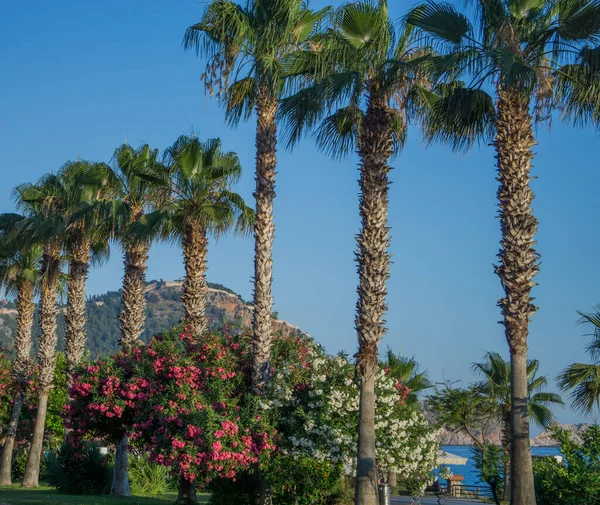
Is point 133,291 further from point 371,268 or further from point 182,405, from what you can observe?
point 371,268

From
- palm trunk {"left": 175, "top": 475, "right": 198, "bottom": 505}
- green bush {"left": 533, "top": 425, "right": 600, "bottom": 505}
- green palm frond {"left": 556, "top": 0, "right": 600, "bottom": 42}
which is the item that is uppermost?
green palm frond {"left": 556, "top": 0, "right": 600, "bottom": 42}

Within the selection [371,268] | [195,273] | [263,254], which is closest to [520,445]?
[371,268]

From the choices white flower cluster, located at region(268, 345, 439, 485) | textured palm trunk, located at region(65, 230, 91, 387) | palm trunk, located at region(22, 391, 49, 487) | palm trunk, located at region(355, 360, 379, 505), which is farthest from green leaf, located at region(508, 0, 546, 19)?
palm trunk, located at region(22, 391, 49, 487)

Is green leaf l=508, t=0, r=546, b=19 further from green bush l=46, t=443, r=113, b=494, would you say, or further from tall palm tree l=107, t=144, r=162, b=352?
green bush l=46, t=443, r=113, b=494

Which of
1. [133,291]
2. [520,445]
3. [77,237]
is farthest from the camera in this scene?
[77,237]

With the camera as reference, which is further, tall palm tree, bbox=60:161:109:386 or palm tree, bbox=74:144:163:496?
tall palm tree, bbox=60:161:109:386

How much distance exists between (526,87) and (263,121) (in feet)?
24.0

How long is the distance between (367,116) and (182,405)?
8688mm

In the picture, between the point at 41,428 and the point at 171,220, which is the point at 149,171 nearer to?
the point at 171,220

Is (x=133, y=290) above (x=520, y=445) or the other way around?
above

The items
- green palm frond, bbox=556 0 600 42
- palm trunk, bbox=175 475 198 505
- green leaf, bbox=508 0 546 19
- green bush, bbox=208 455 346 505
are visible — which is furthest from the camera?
palm trunk, bbox=175 475 198 505

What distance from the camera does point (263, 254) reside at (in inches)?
811

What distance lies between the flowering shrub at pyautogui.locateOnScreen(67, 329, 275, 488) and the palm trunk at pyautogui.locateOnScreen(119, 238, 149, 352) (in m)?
5.68

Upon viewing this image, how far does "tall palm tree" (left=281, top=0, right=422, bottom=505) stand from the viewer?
17.7m
